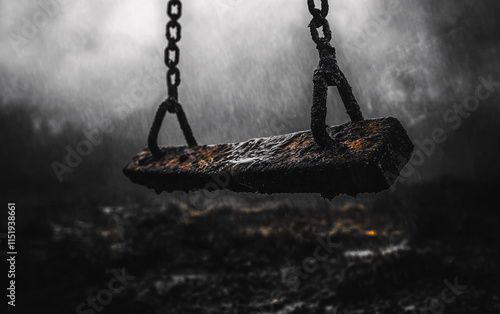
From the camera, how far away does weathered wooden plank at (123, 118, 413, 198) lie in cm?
85

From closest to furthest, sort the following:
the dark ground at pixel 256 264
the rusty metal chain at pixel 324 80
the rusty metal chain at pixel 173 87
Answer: the rusty metal chain at pixel 324 80
the rusty metal chain at pixel 173 87
the dark ground at pixel 256 264

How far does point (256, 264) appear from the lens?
11812 mm

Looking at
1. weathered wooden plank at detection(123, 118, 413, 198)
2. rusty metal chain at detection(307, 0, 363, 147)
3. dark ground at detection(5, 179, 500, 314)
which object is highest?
rusty metal chain at detection(307, 0, 363, 147)

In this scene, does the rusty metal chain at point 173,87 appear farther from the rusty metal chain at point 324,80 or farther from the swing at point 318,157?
the rusty metal chain at point 324,80

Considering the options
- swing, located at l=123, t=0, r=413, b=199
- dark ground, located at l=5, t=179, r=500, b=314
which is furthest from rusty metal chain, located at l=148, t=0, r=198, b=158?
dark ground, located at l=5, t=179, r=500, b=314

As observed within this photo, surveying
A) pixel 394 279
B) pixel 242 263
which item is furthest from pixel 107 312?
pixel 394 279

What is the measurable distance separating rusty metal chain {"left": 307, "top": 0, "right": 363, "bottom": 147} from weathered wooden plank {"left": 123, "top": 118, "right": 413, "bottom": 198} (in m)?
0.08

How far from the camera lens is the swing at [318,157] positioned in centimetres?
86

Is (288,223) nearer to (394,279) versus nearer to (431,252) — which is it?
(431,252)

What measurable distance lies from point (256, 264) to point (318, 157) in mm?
11679

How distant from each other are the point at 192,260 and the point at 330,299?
6089 mm

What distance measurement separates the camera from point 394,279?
30.0ft

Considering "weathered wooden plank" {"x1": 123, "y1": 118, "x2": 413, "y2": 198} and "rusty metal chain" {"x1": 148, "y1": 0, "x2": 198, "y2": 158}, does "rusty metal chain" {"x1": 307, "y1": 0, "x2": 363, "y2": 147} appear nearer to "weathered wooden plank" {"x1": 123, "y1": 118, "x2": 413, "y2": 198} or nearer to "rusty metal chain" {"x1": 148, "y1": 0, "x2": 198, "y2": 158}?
"weathered wooden plank" {"x1": 123, "y1": 118, "x2": 413, "y2": 198}

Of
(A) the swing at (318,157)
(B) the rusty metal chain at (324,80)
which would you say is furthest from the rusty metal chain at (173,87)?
(B) the rusty metal chain at (324,80)
